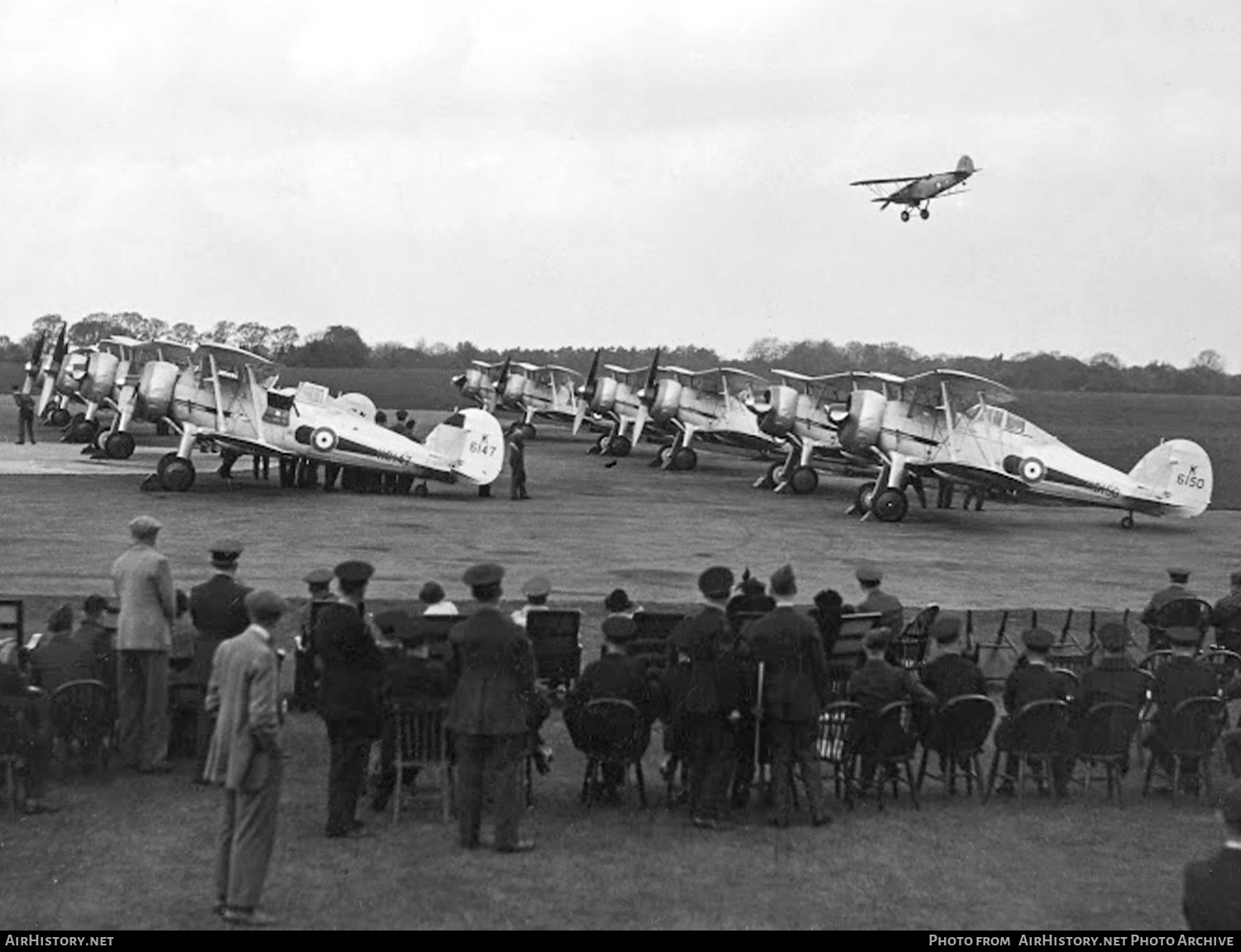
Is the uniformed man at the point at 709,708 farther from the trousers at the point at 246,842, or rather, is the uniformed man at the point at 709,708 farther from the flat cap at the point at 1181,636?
the flat cap at the point at 1181,636

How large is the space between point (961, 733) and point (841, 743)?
84 centimetres

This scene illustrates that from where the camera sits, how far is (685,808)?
10.7 m

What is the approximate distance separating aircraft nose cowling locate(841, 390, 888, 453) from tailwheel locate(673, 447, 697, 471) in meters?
12.0

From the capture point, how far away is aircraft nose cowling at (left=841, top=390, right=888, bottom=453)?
33750 mm

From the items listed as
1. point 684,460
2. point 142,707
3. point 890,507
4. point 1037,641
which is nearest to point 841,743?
point 1037,641

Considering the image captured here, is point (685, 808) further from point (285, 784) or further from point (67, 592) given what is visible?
point (67, 592)

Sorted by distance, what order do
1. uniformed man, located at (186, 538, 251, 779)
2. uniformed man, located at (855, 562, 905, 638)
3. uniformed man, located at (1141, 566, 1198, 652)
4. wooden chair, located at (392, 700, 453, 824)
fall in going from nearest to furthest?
wooden chair, located at (392, 700, 453, 824), uniformed man, located at (186, 538, 251, 779), uniformed man, located at (855, 562, 905, 638), uniformed man, located at (1141, 566, 1198, 652)

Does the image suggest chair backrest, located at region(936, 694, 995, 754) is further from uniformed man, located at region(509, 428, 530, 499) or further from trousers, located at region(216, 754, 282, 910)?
uniformed man, located at region(509, 428, 530, 499)

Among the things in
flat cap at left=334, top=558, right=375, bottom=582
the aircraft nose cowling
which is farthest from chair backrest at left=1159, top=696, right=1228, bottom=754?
the aircraft nose cowling

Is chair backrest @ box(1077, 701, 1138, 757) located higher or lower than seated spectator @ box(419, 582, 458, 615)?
lower

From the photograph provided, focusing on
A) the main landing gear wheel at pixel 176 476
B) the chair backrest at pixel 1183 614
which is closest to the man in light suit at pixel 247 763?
the chair backrest at pixel 1183 614

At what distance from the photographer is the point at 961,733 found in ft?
35.7

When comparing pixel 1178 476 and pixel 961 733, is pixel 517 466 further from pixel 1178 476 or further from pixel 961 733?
pixel 961 733
